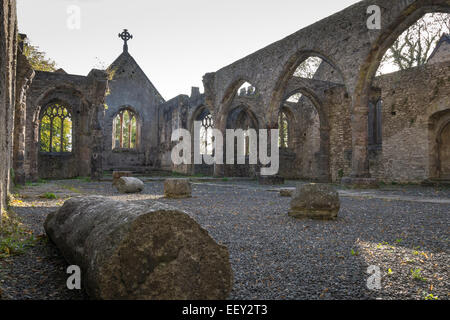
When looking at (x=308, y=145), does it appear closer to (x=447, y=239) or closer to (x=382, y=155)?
(x=382, y=155)

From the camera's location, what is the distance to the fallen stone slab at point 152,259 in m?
→ 1.64

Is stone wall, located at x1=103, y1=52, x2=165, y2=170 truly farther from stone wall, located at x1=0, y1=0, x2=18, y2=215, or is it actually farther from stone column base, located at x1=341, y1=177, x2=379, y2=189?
stone wall, located at x1=0, y1=0, x2=18, y2=215

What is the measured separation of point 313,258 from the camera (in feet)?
9.99

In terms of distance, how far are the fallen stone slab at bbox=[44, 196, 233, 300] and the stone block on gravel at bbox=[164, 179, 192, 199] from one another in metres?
6.09

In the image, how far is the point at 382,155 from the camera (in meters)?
14.7

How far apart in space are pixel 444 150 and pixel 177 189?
1103 centimetres

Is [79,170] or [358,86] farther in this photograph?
[79,170]

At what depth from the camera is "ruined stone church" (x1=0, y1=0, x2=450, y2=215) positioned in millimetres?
10625

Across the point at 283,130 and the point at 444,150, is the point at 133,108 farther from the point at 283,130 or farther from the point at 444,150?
the point at 444,150

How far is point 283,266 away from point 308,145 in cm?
1808

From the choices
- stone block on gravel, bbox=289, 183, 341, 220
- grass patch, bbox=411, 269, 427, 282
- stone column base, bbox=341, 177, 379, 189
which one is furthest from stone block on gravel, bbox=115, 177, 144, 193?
grass patch, bbox=411, 269, 427, 282

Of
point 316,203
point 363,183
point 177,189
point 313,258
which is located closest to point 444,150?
point 363,183

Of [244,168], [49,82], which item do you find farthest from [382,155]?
[49,82]

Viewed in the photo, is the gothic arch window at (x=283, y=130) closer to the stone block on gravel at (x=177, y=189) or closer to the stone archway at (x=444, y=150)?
the stone archway at (x=444, y=150)
